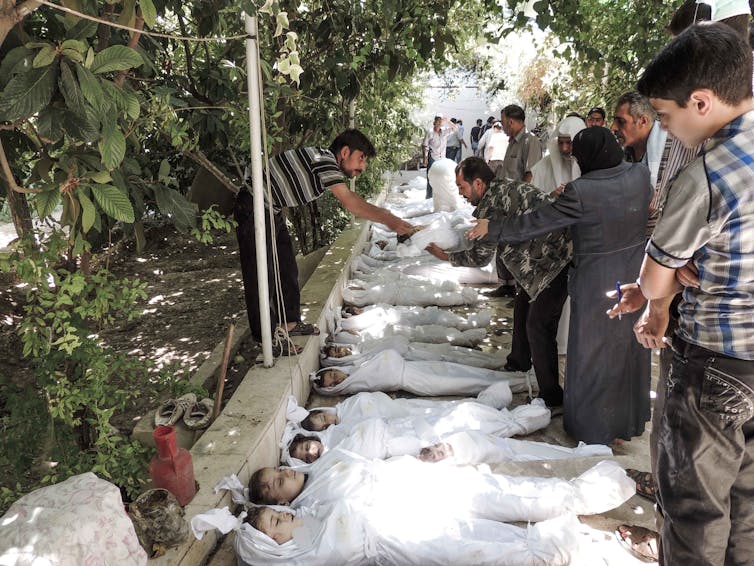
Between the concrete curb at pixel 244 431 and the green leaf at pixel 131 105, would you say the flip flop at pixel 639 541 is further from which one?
the green leaf at pixel 131 105

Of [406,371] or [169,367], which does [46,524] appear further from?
[406,371]

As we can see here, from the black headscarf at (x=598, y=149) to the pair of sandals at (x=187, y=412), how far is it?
93.0 inches

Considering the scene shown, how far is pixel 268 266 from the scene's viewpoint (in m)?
3.77

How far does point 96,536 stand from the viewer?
1538 mm

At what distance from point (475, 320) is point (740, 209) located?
3343 millimetres

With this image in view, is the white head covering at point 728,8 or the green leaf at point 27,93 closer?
the green leaf at point 27,93

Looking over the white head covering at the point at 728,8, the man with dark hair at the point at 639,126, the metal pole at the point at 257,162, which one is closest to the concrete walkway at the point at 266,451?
the metal pole at the point at 257,162

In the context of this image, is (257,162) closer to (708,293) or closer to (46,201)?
(46,201)

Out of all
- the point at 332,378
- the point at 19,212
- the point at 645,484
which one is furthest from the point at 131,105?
the point at 645,484

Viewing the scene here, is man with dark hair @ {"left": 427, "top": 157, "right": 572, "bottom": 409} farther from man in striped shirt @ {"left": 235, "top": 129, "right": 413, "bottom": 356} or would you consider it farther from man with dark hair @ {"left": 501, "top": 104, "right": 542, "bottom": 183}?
man with dark hair @ {"left": 501, "top": 104, "right": 542, "bottom": 183}

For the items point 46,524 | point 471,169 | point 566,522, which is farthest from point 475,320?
point 46,524

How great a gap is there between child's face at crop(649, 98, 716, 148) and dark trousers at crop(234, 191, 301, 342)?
2468mm

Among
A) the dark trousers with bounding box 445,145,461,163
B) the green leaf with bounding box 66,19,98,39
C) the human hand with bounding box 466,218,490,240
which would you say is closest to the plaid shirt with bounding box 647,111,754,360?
the human hand with bounding box 466,218,490,240

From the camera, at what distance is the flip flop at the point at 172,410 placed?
10.6ft
